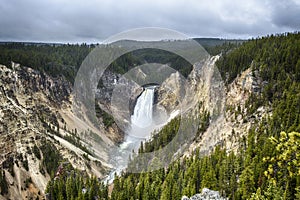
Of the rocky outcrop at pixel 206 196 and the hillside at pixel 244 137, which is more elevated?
the hillside at pixel 244 137

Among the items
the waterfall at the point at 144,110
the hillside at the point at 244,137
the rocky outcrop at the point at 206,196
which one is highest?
the waterfall at the point at 144,110

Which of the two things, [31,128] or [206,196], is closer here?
[206,196]

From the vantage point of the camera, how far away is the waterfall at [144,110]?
114863mm

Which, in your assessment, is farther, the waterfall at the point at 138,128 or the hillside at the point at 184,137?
the waterfall at the point at 138,128

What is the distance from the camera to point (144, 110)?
119 meters

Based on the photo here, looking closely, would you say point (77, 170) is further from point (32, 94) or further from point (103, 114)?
point (103, 114)

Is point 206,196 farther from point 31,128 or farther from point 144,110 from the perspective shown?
point 144,110

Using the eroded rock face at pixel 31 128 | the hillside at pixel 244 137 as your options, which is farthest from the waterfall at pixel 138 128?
the hillside at pixel 244 137

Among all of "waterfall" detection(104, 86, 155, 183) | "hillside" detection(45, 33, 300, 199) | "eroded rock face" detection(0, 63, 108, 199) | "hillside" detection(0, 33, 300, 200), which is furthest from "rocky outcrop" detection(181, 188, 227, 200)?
"waterfall" detection(104, 86, 155, 183)

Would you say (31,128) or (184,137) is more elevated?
(31,128)

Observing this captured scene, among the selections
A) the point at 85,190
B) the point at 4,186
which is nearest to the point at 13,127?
the point at 4,186

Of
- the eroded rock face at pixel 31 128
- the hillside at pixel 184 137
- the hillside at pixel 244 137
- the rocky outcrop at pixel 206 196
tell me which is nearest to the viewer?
the rocky outcrop at pixel 206 196

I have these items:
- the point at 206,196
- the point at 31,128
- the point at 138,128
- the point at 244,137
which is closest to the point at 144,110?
the point at 138,128

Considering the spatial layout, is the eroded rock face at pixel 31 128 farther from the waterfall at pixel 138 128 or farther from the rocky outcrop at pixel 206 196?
the rocky outcrop at pixel 206 196
